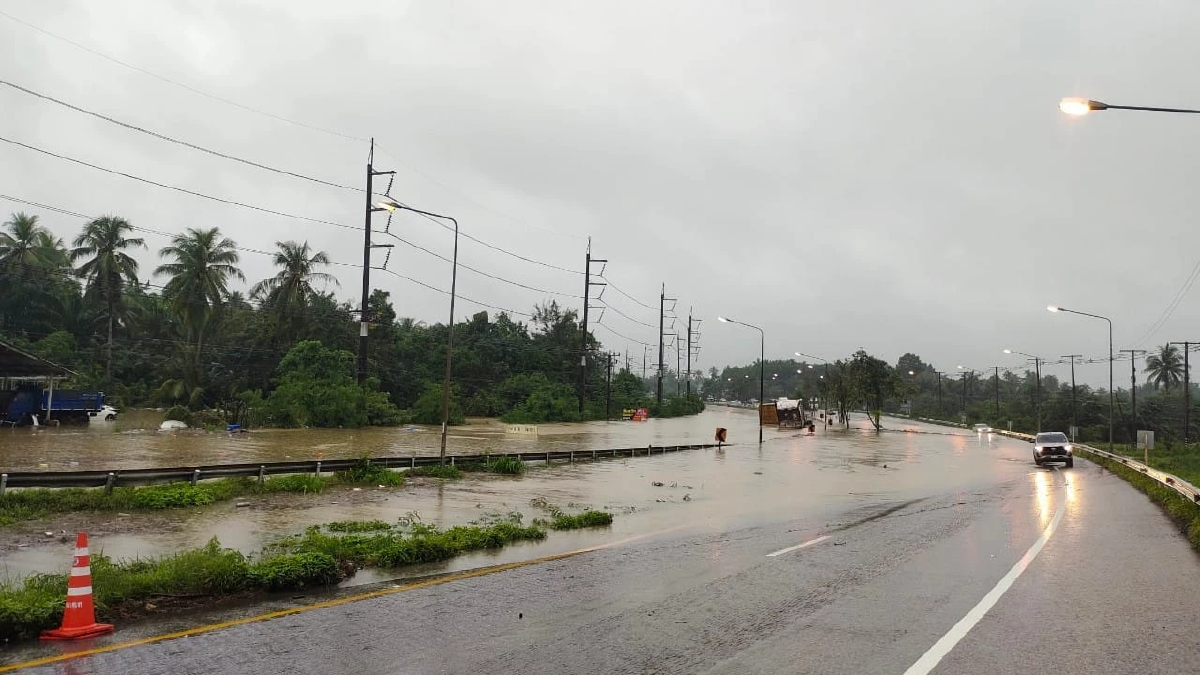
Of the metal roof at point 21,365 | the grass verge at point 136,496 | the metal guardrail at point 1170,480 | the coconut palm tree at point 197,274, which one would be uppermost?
the coconut palm tree at point 197,274

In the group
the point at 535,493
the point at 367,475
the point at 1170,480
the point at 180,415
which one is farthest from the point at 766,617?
the point at 180,415

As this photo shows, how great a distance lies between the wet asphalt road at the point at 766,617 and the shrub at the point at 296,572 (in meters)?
1.38

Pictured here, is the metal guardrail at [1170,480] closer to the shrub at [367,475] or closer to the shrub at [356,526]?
the shrub at [356,526]

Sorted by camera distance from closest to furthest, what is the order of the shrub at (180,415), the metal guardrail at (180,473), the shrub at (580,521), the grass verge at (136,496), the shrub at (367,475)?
1. the grass verge at (136,496)
2. the shrub at (580,521)
3. the metal guardrail at (180,473)
4. the shrub at (367,475)
5. the shrub at (180,415)

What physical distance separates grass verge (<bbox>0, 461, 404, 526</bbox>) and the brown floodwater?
59cm

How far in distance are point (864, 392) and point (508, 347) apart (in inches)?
1674

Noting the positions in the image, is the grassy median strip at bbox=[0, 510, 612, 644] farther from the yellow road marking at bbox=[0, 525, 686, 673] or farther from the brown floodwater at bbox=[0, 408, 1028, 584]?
the yellow road marking at bbox=[0, 525, 686, 673]

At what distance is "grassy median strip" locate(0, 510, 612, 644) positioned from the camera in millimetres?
7824

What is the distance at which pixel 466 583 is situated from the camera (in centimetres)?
1033

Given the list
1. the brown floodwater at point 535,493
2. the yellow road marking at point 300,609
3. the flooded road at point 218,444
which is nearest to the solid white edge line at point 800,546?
the brown floodwater at point 535,493

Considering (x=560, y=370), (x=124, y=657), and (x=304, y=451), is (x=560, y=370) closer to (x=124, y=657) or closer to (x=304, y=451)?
(x=304, y=451)

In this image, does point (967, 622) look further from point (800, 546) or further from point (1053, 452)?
point (1053, 452)

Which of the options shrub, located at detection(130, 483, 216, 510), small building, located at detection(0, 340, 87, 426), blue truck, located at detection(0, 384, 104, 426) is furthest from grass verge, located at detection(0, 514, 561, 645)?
blue truck, located at detection(0, 384, 104, 426)

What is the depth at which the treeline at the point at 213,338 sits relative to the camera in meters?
56.0
